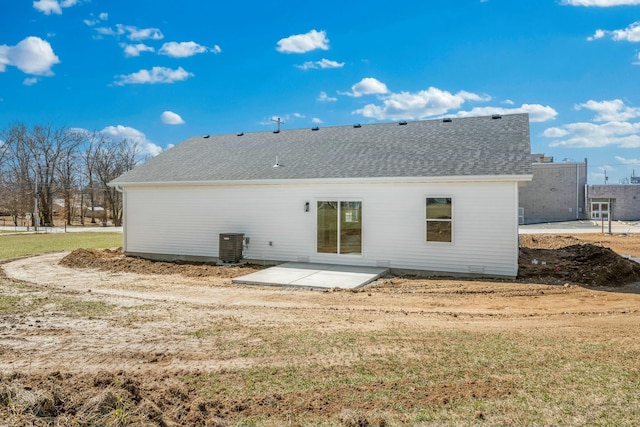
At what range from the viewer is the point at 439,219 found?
35.4ft

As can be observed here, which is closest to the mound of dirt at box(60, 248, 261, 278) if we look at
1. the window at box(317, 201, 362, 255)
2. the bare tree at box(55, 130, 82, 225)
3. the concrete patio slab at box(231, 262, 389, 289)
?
the concrete patio slab at box(231, 262, 389, 289)

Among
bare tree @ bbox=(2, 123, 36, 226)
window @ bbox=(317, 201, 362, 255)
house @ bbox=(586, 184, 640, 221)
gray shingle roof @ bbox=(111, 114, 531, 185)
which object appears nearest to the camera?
gray shingle roof @ bbox=(111, 114, 531, 185)

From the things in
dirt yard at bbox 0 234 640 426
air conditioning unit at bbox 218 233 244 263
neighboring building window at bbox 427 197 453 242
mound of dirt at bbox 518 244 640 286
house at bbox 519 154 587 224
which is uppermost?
house at bbox 519 154 587 224

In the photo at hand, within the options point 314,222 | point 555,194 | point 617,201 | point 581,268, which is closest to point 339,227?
point 314,222

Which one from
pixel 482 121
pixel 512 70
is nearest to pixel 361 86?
pixel 512 70

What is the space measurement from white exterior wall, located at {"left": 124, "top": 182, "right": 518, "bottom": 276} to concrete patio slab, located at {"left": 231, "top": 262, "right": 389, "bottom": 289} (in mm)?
567

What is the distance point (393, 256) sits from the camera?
11.4 meters

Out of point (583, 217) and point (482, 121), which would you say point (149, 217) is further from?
point (583, 217)

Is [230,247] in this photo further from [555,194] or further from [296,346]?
[555,194]

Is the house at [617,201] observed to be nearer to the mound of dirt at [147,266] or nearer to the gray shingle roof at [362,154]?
the gray shingle roof at [362,154]

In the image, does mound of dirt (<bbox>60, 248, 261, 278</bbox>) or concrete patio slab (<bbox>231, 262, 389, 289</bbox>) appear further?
mound of dirt (<bbox>60, 248, 261, 278</bbox>)

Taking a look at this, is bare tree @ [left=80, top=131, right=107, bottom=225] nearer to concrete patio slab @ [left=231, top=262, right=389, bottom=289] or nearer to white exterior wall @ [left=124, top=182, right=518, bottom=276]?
white exterior wall @ [left=124, top=182, right=518, bottom=276]

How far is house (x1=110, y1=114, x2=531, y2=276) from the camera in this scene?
10.5 metres

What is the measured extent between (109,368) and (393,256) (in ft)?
27.0
